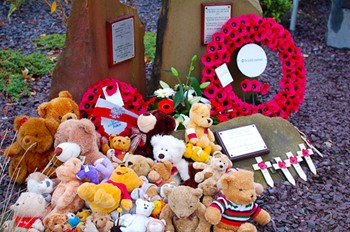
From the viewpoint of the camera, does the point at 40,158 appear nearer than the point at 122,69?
Yes

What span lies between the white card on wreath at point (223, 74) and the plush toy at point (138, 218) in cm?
161

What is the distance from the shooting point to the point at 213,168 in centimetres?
339

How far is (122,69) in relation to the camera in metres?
4.27

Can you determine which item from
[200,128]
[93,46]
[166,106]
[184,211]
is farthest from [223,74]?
[184,211]

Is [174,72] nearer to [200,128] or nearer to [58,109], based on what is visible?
[200,128]

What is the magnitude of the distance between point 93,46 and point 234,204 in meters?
1.63

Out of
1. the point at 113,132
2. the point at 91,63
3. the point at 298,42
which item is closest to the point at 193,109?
the point at 113,132

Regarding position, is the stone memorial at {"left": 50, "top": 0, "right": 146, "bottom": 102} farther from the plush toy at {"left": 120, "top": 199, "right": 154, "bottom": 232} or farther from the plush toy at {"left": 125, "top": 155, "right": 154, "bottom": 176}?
the plush toy at {"left": 120, "top": 199, "right": 154, "bottom": 232}

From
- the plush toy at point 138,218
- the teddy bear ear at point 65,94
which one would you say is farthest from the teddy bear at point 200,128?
the teddy bear ear at point 65,94

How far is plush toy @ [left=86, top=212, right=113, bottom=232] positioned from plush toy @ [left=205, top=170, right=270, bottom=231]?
1.80 ft

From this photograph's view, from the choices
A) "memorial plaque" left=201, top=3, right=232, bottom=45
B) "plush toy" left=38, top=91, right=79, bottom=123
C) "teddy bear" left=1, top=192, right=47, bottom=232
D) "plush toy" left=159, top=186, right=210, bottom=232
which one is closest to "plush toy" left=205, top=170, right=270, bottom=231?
"plush toy" left=159, top=186, right=210, bottom=232

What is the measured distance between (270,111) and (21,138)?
6.72 feet

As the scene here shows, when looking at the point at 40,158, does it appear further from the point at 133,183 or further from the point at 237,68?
the point at 237,68

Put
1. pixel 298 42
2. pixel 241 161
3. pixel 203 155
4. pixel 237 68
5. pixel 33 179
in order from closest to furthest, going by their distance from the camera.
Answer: pixel 33 179 → pixel 203 155 → pixel 241 161 → pixel 237 68 → pixel 298 42
